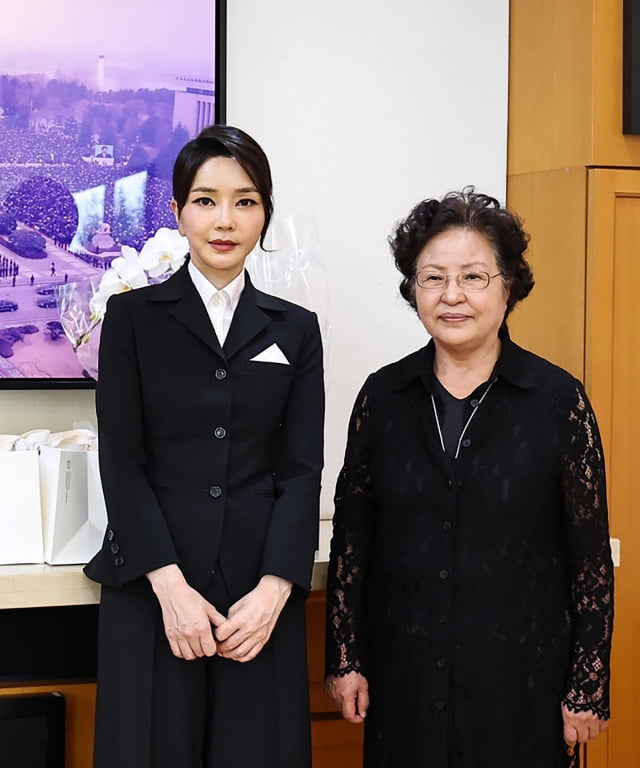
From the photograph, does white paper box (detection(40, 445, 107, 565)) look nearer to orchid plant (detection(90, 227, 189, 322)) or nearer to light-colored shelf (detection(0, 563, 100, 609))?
light-colored shelf (detection(0, 563, 100, 609))

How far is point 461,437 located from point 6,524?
0.78m

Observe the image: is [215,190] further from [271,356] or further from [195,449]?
[195,449]

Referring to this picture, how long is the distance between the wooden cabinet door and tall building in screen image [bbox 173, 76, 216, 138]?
81cm

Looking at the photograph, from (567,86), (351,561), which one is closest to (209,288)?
(351,561)

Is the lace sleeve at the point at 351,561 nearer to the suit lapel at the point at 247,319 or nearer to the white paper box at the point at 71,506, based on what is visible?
the suit lapel at the point at 247,319

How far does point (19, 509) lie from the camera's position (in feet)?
6.22

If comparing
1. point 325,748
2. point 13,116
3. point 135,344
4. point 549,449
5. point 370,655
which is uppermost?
point 13,116

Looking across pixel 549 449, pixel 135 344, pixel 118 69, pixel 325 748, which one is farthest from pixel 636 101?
pixel 325 748

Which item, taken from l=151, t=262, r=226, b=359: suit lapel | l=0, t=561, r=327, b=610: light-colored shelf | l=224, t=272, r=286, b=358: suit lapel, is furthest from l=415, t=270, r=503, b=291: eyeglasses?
l=0, t=561, r=327, b=610: light-colored shelf

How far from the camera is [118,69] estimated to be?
7.58ft

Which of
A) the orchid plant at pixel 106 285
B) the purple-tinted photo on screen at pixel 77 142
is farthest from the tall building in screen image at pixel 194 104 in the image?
the orchid plant at pixel 106 285

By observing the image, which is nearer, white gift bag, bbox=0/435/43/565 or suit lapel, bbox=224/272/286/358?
suit lapel, bbox=224/272/286/358

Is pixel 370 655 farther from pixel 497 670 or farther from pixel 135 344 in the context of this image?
pixel 135 344

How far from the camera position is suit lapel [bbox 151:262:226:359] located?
1.69 meters
